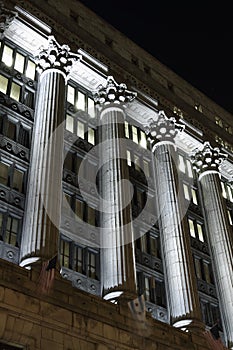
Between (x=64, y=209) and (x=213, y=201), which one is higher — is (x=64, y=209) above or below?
below

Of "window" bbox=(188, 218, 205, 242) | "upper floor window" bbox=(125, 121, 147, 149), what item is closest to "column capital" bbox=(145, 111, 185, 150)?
"upper floor window" bbox=(125, 121, 147, 149)

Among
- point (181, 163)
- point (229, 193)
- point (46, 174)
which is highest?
point (181, 163)

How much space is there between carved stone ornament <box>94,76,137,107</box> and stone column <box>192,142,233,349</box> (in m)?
10.0

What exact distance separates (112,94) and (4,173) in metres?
14.2

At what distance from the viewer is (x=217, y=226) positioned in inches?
1709

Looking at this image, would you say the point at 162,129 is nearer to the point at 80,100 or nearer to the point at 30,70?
the point at 80,100

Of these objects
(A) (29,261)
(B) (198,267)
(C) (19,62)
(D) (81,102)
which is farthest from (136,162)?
(A) (29,261)

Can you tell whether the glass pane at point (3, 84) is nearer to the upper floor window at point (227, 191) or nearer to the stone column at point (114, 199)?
the stone column at point (114, 199)

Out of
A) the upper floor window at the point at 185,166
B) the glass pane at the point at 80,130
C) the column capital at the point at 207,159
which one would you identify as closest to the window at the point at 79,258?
the glass pane at the point at 80,130

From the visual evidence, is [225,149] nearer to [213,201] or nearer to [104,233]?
[213,201]

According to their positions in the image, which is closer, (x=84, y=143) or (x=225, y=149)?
(x=84, y=143)

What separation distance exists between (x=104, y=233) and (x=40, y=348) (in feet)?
34.8

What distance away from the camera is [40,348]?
2456cm

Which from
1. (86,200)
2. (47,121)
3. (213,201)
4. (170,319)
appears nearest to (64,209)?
(86,200)
